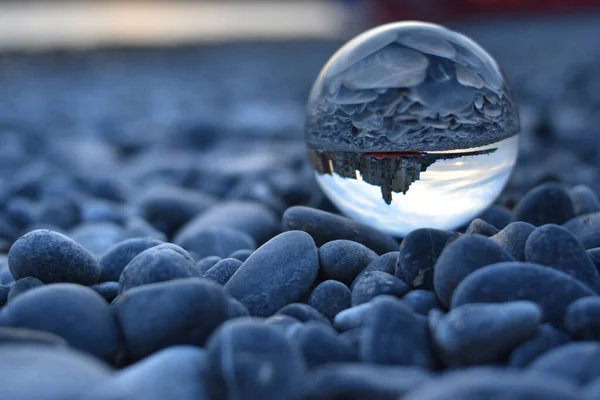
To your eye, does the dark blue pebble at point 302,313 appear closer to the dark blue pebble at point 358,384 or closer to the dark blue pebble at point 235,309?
the dark blue pebble at point 235,309

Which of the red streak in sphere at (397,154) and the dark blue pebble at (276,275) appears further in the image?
the red streak in sphere at (397,154)

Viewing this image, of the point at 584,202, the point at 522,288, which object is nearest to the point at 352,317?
the point at 522,288

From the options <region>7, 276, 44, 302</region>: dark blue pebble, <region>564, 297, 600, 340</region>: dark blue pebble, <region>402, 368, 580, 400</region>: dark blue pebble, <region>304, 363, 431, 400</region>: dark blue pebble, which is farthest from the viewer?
<region>7, 276, 44, 302</region>: dark blue pebble

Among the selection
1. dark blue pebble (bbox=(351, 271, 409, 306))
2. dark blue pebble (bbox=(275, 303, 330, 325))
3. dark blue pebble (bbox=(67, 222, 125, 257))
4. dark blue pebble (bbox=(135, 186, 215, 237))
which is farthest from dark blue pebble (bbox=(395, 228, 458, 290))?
dark blue pebble (bbox=(135, 186, 215, 237))

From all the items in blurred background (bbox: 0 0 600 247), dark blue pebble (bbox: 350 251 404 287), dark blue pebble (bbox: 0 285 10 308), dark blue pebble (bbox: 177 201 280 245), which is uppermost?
dark blue pebble (bbox: 350 251 404 287)

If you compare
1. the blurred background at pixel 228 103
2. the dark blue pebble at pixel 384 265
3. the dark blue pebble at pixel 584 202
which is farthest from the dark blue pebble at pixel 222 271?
the dark blue pebble at pixel 584 202

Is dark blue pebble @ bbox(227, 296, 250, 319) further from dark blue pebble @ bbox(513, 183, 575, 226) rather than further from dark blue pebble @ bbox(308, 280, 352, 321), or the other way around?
dark blue pebble @ bbox(513, 183, 575, 226)

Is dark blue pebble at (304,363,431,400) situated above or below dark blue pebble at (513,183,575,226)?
above
